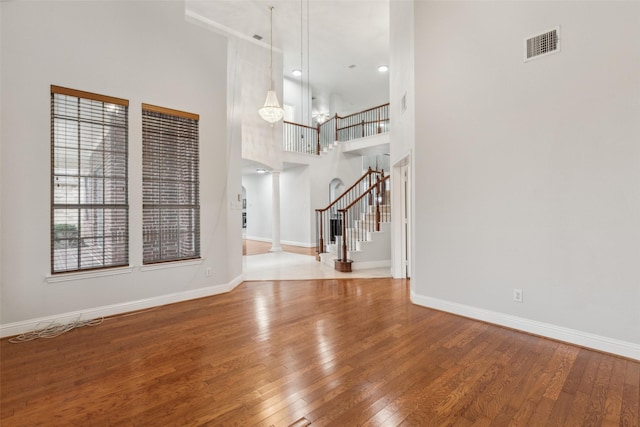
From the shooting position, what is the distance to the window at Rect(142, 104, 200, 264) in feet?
12.1

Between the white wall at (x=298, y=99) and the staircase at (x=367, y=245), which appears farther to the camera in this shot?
the white wall at (x=298, y=99)

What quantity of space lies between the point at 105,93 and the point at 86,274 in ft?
6.69

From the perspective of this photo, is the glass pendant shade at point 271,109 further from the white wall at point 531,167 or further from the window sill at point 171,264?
the window sill at point 171,264

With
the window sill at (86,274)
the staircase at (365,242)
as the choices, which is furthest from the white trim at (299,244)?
the window sill at (86,274)

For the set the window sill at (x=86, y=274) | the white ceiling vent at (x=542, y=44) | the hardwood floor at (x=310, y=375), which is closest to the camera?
the hardwood floor at (x=310, y=375)

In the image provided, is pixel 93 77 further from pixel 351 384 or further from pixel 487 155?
pixel 487 155

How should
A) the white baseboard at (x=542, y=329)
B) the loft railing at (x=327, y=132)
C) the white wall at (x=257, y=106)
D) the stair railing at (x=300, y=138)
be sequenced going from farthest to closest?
the loft railing at (x=327, y=132)
the stair railing at (x=300, y=138)
the white wall at (x=257, y=106)
the white baseboard at (x=542, y=329)

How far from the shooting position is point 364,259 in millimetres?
5980

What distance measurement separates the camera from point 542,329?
2822 mm

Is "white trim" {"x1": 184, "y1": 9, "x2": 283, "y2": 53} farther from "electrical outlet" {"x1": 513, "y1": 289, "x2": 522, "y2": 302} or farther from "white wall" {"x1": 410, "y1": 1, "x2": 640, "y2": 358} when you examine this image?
"electrical outlet" {"x1": 513, "y1": 289, "x2": 522, "y2": 302}

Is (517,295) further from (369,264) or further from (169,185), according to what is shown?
(169,185)

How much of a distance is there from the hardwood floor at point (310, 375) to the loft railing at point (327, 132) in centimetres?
708

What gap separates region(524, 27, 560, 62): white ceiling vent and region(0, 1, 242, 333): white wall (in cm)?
373

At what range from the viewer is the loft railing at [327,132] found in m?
9.57
